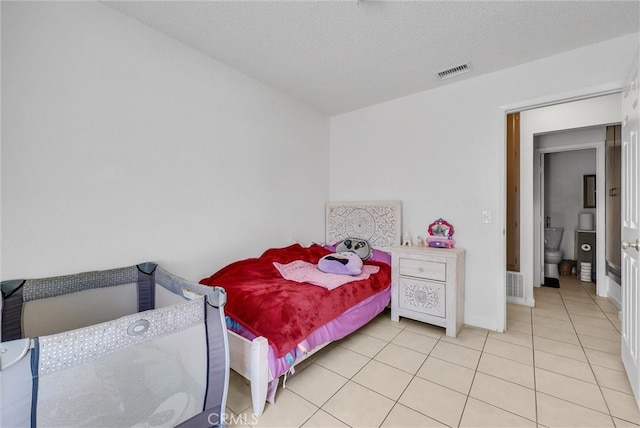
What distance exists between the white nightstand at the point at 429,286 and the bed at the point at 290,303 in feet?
0.54

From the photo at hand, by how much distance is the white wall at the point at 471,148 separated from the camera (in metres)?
2.21

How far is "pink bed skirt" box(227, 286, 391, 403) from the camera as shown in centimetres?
159

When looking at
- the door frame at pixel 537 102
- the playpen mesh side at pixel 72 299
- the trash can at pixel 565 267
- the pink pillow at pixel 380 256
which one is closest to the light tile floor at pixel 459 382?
the door frame at pixel 537 102

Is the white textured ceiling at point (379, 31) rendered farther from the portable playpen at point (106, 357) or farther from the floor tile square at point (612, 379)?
the floor tile square at point (612, 379)

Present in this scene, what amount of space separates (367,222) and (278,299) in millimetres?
1816

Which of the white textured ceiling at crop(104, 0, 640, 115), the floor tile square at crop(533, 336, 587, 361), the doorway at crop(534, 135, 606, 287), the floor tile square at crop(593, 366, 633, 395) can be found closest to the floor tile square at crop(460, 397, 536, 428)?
the floor tile square at crop(593, 366, 633, 395)

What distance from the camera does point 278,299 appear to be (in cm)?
178

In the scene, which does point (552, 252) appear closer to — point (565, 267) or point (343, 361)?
point (565, 267)

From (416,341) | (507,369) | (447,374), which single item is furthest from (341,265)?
(507,369)

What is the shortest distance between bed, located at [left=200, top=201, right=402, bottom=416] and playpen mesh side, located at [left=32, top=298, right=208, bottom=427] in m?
0.36

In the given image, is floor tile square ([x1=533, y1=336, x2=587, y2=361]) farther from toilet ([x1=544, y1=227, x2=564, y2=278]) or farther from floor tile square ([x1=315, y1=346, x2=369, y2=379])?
toilet ([x1=544, y1=227, x2=564, y2=278])

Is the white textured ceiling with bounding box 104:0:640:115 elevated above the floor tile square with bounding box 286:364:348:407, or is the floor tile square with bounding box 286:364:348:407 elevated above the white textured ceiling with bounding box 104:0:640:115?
the white textured ceiling with bounding box 104:0:640:115

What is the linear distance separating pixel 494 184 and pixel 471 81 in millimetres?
1066

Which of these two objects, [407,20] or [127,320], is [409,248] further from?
[127,320]
